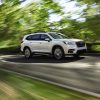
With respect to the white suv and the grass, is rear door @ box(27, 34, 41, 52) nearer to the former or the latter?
the white suv

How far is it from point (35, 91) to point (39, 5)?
0.72 meters

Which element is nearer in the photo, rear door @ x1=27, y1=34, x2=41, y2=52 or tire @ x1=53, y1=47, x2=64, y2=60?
tire @ x1=53, y1=47, x2=64, y2=60

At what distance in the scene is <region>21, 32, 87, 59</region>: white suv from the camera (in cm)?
1555

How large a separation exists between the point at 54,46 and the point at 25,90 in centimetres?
1409

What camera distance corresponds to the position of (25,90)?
2195 mm

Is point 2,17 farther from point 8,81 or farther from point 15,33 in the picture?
point 8,81

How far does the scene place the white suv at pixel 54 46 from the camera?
1555 cm

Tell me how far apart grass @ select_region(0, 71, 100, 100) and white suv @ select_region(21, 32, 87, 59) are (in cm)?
1213

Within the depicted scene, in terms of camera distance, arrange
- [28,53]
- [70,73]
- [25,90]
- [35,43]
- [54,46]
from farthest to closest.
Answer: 1. [28,53]
2. [35,43]
3. [54,46]
4. [70,73]
5. [25,90]

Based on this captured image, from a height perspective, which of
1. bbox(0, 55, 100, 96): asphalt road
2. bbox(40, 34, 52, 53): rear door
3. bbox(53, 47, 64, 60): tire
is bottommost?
bbox(0, 55, 100, 96): asphalt road

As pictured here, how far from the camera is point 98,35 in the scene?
1.99 meters

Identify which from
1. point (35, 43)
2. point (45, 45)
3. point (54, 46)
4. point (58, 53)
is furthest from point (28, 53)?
point (58, 53)

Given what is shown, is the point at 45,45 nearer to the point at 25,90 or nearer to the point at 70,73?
the point at 70,73

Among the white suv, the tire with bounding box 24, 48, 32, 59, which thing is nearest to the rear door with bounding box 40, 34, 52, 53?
the white suv
